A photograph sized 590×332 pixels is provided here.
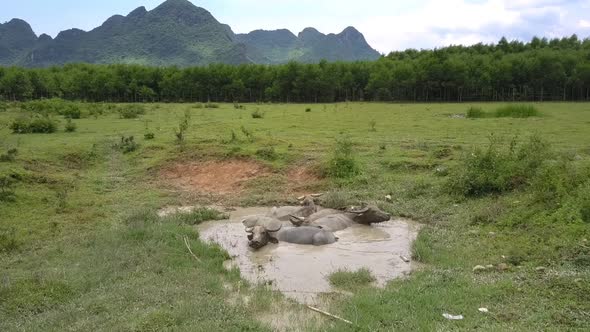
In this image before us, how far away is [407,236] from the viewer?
1199 cm

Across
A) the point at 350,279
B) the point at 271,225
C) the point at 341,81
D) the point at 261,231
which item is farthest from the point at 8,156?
the point at 341,81

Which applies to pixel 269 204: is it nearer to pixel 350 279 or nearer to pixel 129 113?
pixel 350 279

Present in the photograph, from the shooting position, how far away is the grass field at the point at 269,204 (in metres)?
7.01

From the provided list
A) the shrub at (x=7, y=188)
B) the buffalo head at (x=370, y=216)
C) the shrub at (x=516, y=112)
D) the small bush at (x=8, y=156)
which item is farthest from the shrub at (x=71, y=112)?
the shrub at (x=516, y=112)

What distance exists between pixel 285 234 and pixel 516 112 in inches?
1067

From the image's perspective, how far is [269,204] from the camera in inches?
596

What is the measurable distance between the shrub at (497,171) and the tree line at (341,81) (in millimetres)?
48826

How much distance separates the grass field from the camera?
7.01 m

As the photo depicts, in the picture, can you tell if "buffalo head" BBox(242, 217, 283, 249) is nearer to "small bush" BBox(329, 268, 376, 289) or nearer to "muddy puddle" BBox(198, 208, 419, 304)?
"muddy puddle" BBox(198, 208, 419, 304)

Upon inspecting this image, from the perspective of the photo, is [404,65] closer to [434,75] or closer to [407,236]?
[434,75]

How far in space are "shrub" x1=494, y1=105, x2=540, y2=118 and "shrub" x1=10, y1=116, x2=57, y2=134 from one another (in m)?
26.7

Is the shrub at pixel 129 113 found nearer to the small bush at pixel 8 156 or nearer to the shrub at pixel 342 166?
the small bush at pixel 8 156

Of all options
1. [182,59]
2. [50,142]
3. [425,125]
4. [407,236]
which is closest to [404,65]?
[425,125]

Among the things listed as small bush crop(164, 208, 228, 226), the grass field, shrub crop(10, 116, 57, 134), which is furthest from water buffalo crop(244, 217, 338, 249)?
shrub crop(10, 116, 57, 134)
